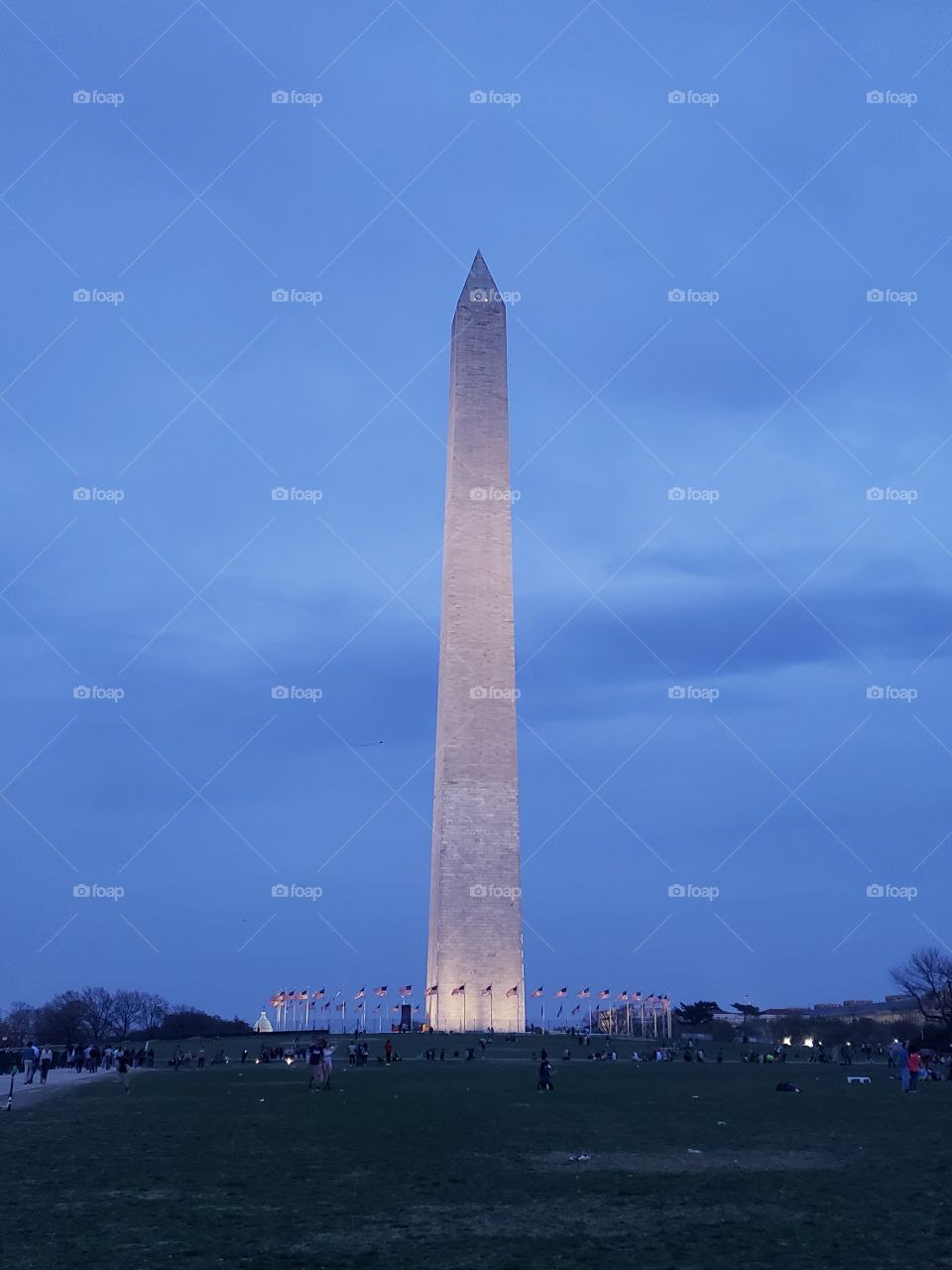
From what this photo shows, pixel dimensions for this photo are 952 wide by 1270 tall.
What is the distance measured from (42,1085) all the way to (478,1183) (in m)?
22.1

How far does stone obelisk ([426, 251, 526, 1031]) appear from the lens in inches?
2099

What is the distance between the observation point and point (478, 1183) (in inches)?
474

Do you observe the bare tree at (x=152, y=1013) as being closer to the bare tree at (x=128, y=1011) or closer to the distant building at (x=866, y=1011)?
the bare tree at (x=128, y=1011)

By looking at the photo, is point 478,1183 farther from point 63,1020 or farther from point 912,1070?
point 63,1020

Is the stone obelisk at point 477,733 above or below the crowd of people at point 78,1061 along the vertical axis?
above

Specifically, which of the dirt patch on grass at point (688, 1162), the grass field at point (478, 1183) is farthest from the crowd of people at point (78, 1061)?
the dirt patch on grass at point (688, 1162)

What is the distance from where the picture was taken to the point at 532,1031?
57.4 meters

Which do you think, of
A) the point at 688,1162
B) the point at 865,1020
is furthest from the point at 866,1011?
the point at 688,1162

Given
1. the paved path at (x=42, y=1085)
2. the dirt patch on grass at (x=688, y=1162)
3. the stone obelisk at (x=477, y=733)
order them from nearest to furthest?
the dirt patch on grass at (x=688, y=1162)
the paved path at (x=42, y=1085)
the stone obelisk at (x=477, y=733)

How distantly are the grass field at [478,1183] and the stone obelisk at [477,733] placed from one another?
29314 mm

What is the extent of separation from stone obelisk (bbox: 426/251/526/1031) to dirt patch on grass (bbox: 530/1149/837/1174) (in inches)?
1527

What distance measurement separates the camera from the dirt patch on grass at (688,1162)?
1313cm

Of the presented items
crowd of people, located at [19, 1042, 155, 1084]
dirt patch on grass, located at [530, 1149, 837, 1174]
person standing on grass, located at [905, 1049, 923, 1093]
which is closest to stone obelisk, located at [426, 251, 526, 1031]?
crowd of people, located at [19, 1042, 155, 1084]

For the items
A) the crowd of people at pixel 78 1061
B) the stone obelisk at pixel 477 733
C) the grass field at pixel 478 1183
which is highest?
the stone obelisk at pixel 477 733
